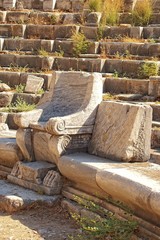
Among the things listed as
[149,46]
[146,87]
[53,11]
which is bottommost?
[146,87]

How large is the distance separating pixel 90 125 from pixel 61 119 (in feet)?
1.64

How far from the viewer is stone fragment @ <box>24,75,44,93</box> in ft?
38.2

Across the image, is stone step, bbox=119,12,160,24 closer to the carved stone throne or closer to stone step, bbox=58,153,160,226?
the carved stone throne

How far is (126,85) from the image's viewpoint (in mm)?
11070

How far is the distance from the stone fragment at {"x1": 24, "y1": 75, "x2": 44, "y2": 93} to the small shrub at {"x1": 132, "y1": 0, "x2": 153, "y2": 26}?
13.2ft

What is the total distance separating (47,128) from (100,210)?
1.47 meters

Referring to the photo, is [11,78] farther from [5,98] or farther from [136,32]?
[136,32]

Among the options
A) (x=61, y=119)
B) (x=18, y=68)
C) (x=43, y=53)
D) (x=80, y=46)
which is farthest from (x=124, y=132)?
(x=43, y=53)

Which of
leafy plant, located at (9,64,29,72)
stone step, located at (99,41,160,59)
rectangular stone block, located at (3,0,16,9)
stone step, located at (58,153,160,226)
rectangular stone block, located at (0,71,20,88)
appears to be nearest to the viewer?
stone step, located at (58,153,160,226)

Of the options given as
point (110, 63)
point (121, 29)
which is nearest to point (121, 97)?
point (110, 63)

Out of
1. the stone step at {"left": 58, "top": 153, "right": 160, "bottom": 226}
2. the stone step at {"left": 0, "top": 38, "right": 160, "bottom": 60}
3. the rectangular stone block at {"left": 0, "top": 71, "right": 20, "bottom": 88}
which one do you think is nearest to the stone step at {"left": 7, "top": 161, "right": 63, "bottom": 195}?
the stone step at {"left": 58, "top": 153, "right": 160, "bottom": 226}

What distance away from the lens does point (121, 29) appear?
13797 millimetres

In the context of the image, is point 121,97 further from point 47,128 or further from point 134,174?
point 134,174

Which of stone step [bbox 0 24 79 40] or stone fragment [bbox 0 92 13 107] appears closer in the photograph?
stone fragment [bbox 0 92 13 107]
